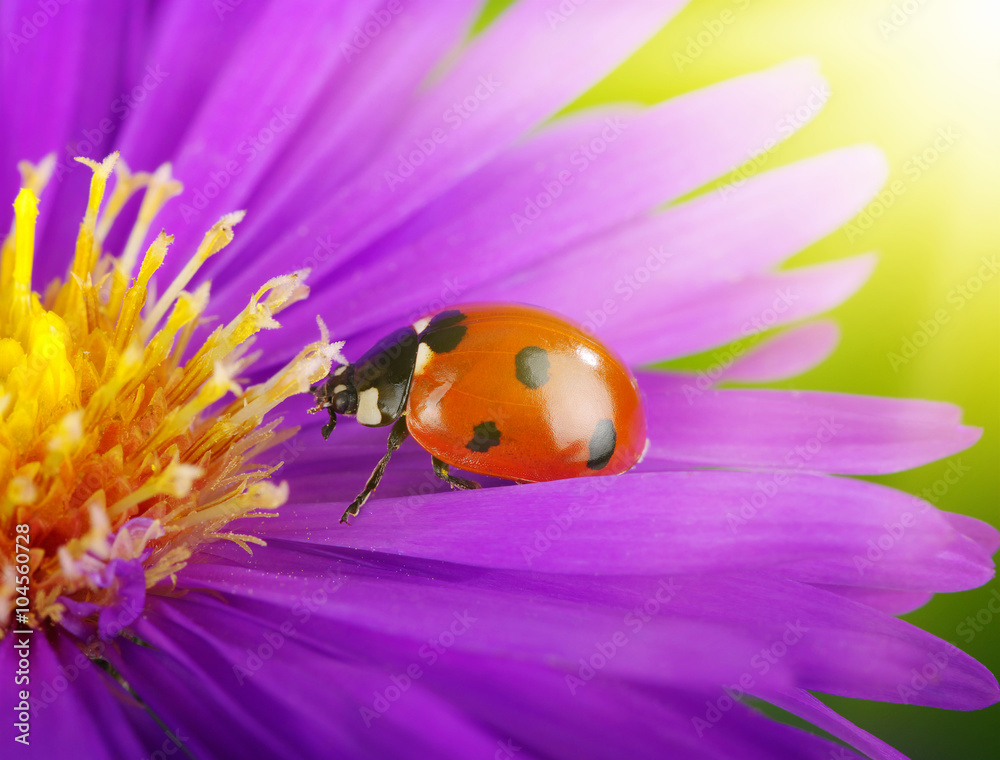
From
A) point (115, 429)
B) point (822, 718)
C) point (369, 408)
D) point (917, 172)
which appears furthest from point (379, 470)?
point (917, 172)

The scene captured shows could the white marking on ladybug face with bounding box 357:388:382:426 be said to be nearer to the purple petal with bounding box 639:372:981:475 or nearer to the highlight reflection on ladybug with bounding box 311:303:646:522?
the highlight reflection on ladybug with bounding box 311:303:646:522

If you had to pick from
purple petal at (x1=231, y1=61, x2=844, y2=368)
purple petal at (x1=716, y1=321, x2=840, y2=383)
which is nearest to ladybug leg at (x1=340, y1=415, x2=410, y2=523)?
purple petal at (x1=231, y1=61, x2=844, y2=368)

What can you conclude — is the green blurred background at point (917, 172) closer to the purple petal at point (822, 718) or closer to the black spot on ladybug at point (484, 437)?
the purple petal at point (822, 718)

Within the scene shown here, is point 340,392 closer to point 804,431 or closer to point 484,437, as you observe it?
point 484,437

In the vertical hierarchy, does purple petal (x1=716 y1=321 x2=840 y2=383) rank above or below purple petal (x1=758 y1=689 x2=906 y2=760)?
above

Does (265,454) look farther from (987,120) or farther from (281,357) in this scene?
(987,120)

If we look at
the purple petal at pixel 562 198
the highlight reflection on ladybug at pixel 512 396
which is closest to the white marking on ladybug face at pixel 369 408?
the highlight reflection on ladybug at pixel 512 396
